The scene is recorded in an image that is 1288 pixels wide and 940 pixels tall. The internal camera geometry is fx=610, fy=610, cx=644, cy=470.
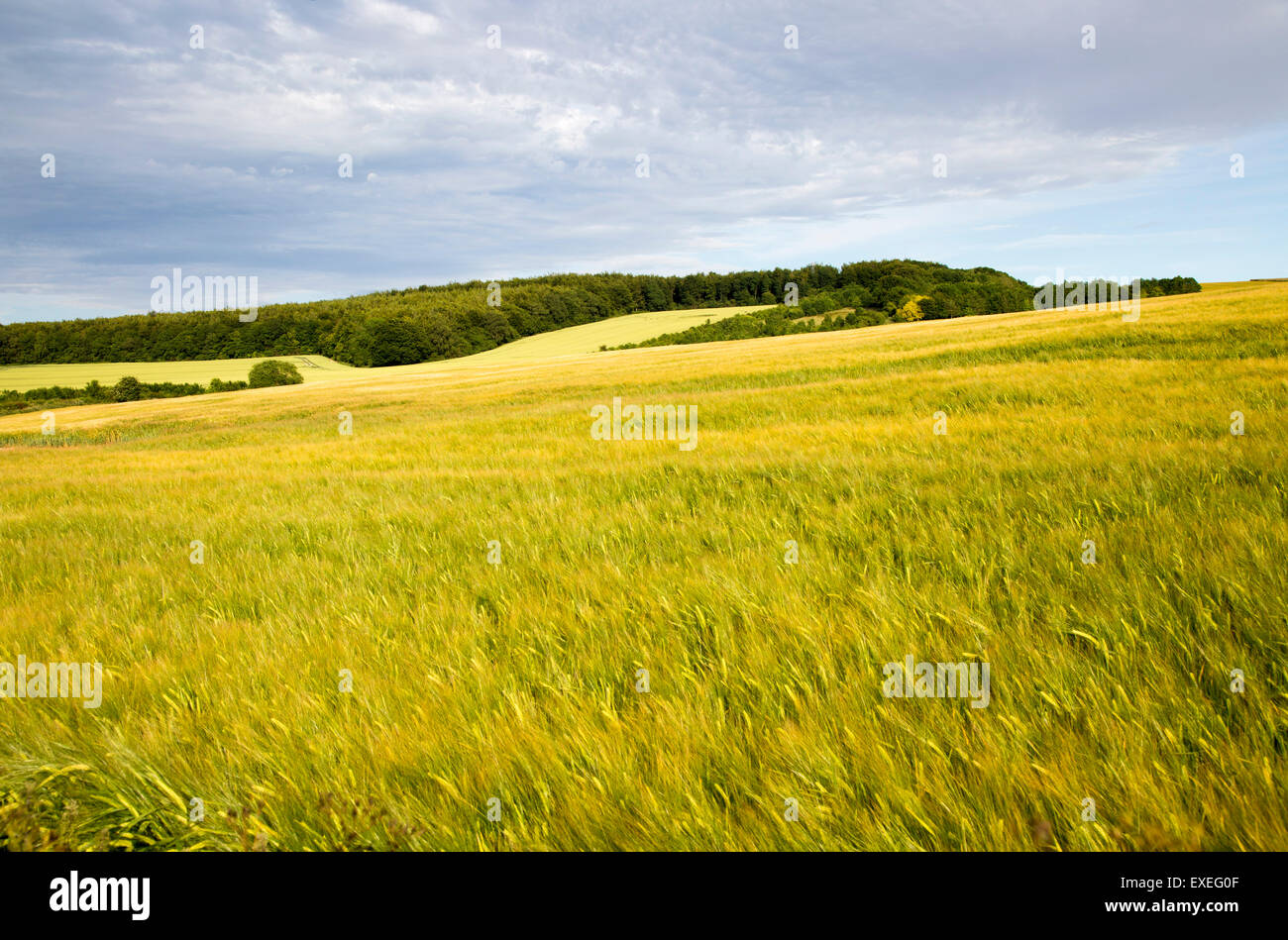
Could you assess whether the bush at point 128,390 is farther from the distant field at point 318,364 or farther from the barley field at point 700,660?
the barley field at point 700,660

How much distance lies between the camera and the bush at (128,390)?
66188mm

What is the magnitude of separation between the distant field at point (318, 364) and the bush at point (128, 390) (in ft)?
17.9

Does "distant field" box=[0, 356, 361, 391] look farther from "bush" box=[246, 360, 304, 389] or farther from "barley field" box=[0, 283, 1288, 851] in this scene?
"barley field" box=[0, 283, 1288, 851]

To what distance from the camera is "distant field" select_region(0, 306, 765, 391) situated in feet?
245

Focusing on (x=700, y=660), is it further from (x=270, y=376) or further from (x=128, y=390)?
(x=128, y=390)

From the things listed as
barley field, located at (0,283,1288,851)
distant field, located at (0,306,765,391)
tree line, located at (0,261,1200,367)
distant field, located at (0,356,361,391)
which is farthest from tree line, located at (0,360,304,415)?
barley field, located at (0,283,1288,851)

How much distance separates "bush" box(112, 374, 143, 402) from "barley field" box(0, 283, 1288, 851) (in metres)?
79.3

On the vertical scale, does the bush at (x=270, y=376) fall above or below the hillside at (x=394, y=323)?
below

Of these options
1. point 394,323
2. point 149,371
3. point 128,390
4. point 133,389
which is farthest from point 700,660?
point 149,371

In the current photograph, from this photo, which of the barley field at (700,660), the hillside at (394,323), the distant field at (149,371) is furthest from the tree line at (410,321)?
the barley field at (700,660)

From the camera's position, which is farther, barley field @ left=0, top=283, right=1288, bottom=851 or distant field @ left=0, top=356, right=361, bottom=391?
distant field @ left=0, top=356, right=361, bottom=391

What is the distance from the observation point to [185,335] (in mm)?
96375
